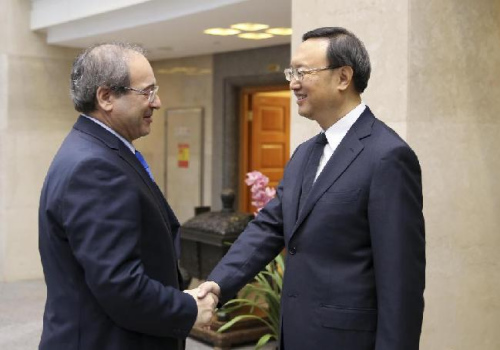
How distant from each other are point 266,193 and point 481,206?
122 centimetres

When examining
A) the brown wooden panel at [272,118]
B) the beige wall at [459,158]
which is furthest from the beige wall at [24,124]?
the beige wall at [459,158]

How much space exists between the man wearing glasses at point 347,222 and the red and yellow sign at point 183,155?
21.1ft

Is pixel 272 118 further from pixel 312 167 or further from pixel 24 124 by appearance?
pixel 312 167

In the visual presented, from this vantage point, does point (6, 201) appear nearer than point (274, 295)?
No

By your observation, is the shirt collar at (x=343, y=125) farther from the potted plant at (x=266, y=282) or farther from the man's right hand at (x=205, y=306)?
the potted plant at (x=266, y=282)

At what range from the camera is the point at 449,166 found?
12.9ft

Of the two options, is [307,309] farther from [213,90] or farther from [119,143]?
[213,90]

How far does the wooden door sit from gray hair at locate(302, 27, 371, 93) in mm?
5939

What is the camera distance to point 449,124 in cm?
391

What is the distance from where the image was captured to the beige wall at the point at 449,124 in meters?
3.80

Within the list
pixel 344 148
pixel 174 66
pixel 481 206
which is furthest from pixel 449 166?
pixel 174 66

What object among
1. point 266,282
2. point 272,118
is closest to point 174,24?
point 272,118

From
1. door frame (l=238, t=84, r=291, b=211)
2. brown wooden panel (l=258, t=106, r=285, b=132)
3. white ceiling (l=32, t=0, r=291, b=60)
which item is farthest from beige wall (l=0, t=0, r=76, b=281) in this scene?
brown wooden panel (l=258, t=106, r=285, b=132)

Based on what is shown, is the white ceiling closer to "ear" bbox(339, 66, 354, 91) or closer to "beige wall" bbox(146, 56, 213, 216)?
"beige wall" bbox(146, 56, 213, 216)
